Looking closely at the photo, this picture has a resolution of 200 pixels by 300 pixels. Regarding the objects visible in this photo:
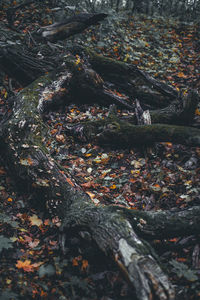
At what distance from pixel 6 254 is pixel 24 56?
4541mm

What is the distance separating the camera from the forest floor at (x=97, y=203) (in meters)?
2.17

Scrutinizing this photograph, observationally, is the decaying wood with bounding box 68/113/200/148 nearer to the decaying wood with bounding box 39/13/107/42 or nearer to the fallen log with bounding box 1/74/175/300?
the fallen log with bounding box 1/74/175/300

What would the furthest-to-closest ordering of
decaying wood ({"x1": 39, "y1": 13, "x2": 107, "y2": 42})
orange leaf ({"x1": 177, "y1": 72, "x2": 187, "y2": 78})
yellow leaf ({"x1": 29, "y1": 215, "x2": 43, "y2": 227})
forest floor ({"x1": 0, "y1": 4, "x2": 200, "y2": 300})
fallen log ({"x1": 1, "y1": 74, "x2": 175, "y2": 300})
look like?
orange leaf ({"x1": 177, "y1": 72, "x2": 187, "y2": 78}), decaying wood ({"x1": 39, "y1": 13, "x2": 107, "y2": 42}), yellow leaf ({"x1": 29, "y1": 215, "x2": 43, "y2": 227}), forest floor ({"x1": 0, "y1": 4, "x2": 200, "y2": 300}), fallen log ({"x1": 1, "y1": 74, "x2": 175, "y2": 300})

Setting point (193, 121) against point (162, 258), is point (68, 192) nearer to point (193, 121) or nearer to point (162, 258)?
point (162, 258)

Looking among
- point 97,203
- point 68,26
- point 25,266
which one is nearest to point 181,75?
point 68,26

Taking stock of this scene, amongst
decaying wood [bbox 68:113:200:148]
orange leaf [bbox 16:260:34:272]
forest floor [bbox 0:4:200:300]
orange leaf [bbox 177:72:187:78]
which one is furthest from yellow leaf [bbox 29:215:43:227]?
orange leaf [bbox 177:72:187:78]

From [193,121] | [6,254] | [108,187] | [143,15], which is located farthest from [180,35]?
[6,254]

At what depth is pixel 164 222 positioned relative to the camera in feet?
8.27

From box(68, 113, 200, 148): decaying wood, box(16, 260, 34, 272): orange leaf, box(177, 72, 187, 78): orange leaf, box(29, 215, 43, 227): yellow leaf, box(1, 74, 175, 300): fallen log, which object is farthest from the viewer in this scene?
box(177, 72, 187, 78): orange leaf

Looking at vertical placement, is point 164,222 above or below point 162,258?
above

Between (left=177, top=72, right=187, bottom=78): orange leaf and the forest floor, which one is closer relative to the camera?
the forest floor

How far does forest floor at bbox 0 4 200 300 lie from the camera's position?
2.17 meters

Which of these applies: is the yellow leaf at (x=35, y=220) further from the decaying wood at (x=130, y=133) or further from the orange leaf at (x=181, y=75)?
the orange leaf at (x=181, y=75)

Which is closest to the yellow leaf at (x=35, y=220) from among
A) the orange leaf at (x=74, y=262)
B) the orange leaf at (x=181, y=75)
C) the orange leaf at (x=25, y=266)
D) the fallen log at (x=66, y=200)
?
the fallen log at (x=66, y=200)
